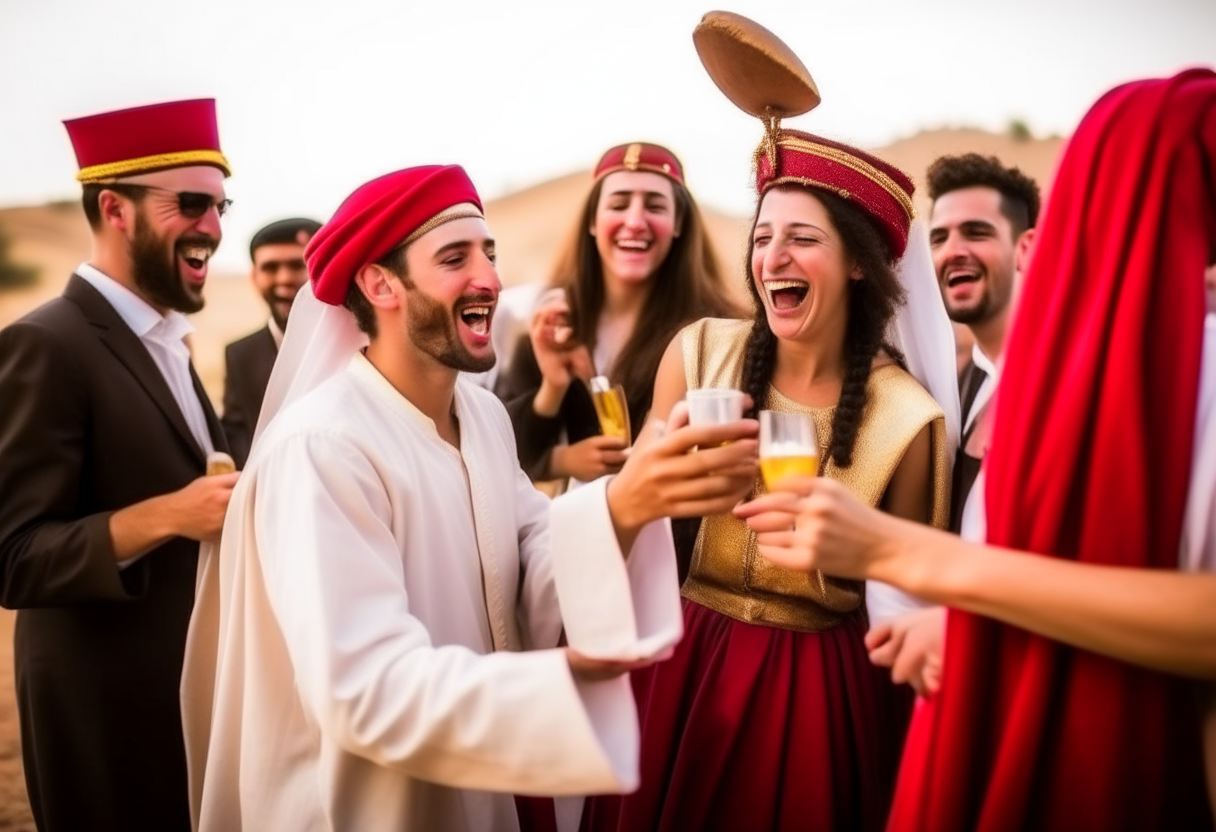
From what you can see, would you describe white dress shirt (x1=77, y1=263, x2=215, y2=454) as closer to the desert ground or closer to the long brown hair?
the long brown hair

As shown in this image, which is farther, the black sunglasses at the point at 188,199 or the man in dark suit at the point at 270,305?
the man in dark suit at the point at 270,305

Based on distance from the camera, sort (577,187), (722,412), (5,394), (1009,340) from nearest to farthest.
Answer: (1009,340) → (722,412) → (5,394) → (577,187)

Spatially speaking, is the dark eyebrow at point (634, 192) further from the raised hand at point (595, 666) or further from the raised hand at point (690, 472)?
the raised hand at point (595, 666)

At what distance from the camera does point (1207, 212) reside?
160 cm

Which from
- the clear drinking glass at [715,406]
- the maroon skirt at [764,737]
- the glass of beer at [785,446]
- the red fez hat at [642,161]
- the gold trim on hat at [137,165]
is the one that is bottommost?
the maroon skirt at [764,737]

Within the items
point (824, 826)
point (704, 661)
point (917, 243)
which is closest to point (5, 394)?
point (704, 661)

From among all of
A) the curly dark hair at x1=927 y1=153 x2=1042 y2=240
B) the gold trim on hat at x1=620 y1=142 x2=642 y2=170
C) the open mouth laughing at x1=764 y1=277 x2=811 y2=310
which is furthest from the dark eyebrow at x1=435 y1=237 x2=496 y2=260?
the curly dark hair at x1=927 y1=153 x2=1042 y2=240

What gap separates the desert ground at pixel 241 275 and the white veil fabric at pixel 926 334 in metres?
7.84

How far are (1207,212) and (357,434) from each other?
1.74 meters

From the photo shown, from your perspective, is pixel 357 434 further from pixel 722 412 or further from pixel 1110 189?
pixel 1110 189

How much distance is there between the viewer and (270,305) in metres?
5.62

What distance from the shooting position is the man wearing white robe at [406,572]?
73.0 inches

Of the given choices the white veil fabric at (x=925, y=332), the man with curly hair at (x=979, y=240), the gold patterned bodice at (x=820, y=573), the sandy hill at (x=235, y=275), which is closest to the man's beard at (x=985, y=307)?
the man with curly hair at (x=979, y=240)

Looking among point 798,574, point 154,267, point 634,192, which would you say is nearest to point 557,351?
point 634,192
